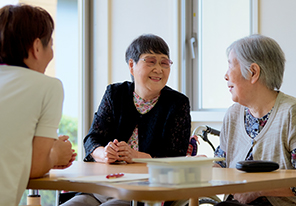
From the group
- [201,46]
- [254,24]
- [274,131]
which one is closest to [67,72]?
[201,46]

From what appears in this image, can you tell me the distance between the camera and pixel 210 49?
3.91 m

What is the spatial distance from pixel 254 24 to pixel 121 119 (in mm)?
1625

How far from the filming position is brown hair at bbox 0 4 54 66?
1311mm

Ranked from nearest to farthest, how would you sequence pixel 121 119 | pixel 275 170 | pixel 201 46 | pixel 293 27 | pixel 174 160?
pixel 174 160
pixel 275 170
pixel 121 119
pixel 293 27
pixel 201 46

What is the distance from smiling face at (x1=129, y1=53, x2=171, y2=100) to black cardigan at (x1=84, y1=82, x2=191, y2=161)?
0.20ft

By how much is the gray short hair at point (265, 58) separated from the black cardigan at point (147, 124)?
43 centimetres

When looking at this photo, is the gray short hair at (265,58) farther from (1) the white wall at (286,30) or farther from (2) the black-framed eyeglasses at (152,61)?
(1) the white wall at (286,30)

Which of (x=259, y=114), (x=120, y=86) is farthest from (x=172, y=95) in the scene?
(x=259, y=114)

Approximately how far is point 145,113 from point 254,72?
63 cm

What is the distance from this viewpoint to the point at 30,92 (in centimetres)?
126

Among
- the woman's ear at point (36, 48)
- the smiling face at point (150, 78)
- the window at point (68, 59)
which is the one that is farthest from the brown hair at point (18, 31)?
the window at point (68, 59)

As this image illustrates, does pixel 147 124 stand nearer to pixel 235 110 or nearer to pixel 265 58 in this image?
pixel 235 110

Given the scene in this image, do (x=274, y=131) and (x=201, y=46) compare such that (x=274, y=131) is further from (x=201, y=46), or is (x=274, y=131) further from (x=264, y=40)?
(x=201, y=46)

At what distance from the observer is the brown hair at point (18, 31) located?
4.30 feet
